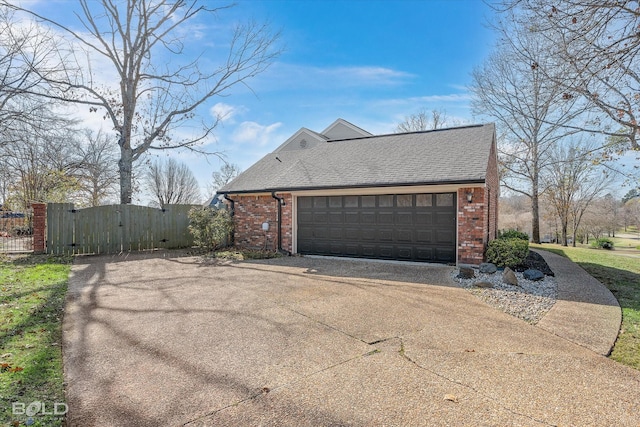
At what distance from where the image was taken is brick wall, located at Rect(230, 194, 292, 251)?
439 inches

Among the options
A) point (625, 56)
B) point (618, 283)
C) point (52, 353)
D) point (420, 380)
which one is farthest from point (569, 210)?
point (52, 353)

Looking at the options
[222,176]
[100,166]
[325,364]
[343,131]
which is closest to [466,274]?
[325,364]

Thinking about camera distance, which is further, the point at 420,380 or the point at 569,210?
the point at 569,210

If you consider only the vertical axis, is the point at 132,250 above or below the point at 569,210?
below

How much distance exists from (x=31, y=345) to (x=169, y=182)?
32.1 meters

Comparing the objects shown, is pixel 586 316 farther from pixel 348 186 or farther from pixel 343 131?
pixel 343 131

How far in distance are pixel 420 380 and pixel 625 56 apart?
537 centimetres

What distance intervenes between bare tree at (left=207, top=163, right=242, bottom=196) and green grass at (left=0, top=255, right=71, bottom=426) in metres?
28.7

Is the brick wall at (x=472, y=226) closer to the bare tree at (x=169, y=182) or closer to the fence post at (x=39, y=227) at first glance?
the fence post at (x=39, y=227)

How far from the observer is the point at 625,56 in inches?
181

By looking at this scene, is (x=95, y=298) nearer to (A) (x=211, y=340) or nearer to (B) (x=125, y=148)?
(A) (x=211, y=340)

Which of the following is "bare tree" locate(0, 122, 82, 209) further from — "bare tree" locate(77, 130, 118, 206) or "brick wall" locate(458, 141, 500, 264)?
"brick wall" locate(458, 141, 500, 264)

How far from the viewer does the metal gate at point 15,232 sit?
11.5m

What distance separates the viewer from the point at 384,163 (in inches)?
406
